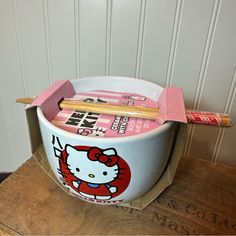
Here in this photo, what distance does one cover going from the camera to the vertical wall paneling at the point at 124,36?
2.00 feet

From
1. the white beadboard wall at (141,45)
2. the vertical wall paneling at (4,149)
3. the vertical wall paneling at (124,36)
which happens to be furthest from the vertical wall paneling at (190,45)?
the vertical wall paneling at (4,149)

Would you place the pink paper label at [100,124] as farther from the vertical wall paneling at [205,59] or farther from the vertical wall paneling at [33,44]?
the vertical wall paneling at [33,44]

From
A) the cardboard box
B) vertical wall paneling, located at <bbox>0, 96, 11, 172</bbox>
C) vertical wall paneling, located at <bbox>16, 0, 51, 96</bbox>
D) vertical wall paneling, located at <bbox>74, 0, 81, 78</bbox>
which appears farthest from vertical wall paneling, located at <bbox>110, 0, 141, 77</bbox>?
vertical wall paneling, located at <bbox>0, 96, 11, 172</bbox>

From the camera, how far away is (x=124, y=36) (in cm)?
64

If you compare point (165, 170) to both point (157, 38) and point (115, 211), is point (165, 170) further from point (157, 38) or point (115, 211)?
point (157, 38)

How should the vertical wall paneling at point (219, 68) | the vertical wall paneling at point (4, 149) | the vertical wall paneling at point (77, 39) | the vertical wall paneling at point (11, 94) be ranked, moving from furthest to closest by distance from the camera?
1. the vertical wall paneling at point (4, 149)
2. the vertical wall paneling at point (11, 94)
3. the vertical wall paneling at point (77, 39)
4. the vertical wall paneling at point (219, 68)

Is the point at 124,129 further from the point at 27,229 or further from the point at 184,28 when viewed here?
the point at 184,28

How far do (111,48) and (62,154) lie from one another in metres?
0.39

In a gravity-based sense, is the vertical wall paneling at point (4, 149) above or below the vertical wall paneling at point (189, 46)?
below

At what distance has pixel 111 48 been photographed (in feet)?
2.19

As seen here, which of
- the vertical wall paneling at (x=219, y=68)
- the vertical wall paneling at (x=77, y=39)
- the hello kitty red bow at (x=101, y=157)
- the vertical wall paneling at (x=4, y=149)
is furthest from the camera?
the vertical wall paneling at (x=4, y=149)

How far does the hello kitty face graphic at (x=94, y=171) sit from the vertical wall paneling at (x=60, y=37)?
430 millimetres

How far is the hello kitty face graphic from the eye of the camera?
1.14 feet

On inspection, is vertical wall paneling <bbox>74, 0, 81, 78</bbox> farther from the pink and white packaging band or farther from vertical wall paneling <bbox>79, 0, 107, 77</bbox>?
the pink and white packaging band
